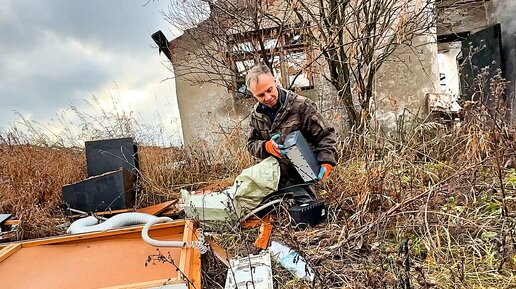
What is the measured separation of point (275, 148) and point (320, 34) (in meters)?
2.89

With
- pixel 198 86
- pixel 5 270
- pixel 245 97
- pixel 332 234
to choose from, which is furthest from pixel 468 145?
pixel 198 86

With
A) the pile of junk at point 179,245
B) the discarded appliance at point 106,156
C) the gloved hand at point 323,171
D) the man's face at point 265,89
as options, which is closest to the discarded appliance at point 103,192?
the discarded appliance at point 106,156

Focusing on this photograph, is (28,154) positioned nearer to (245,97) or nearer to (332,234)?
(245,97)

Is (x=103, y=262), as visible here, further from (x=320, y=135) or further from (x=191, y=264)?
(x=320, y=135)

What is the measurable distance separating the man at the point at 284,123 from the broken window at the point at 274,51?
9.11 feet

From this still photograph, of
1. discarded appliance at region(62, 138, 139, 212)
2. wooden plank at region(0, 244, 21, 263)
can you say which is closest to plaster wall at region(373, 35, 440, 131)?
discarded appliance at region(62, 138, 139, 212)

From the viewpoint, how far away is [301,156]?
2492 mm

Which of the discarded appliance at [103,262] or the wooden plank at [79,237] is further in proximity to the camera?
the wooden plank at [79,237]

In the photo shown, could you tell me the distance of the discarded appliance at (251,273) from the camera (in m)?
1.73

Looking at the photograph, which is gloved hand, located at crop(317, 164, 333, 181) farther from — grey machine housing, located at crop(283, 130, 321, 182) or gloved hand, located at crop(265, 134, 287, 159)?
gloved hand, located at crop(265, 134, 287, 159)

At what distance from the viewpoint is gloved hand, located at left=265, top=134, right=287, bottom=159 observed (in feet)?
8.60

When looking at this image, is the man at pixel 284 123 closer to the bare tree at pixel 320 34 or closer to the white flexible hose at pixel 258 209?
the white flexible hose at pixel 258 209

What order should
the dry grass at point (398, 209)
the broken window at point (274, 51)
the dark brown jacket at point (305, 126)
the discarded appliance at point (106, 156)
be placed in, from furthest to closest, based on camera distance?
the broken window at point (274, 51), the discarded appliance at point (106, 156), the dark brown jacket at point (305, 126), the dry grass at point (398, 209)

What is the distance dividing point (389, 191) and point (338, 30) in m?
2.80
